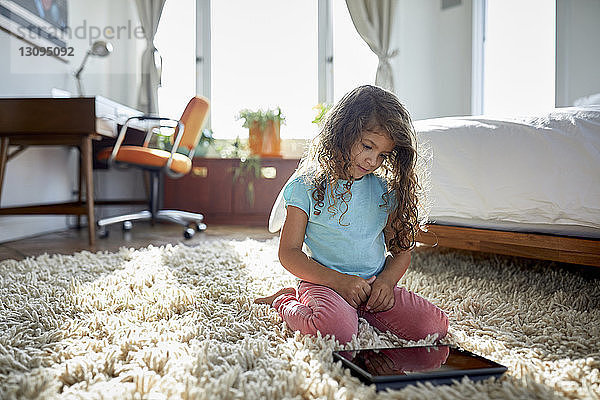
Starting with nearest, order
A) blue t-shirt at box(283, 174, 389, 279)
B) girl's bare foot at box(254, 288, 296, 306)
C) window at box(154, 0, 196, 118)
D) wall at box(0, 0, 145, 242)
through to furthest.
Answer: blue t-shirt at box(283, 174, 389, 279)
girl's bare foot at box(254, 288, 296, 306)
wall at box(0, 0, 145, 242)
window at box(154, 0, 196, 118)

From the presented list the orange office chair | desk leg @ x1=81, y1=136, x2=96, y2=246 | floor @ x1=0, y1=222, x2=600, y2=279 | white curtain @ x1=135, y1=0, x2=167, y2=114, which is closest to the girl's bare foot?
floor @ x1=0, y1=222, x2=600, y2=279

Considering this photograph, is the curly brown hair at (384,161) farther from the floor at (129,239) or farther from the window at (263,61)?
the window at (263,61)

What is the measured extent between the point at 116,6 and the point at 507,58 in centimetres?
292

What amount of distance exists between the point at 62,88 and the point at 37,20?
1.50 feet

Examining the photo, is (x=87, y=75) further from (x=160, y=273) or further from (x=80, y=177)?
(x=160, y=273)

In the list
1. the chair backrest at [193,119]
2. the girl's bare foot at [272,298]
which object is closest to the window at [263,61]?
the chair backrest at [193,119]

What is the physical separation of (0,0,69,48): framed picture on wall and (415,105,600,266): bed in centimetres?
219

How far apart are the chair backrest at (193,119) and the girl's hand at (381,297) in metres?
2.40

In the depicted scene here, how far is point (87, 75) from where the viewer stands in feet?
12.2

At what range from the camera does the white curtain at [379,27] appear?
4.27 meters

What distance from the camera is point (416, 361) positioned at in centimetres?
88

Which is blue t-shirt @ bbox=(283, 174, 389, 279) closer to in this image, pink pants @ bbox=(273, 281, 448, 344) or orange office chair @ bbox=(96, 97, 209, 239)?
pink pants @ bbox=(273, 281, 448, 344)

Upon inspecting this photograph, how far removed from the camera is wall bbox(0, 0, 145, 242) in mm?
2859

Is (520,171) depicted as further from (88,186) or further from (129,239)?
(129,239)
